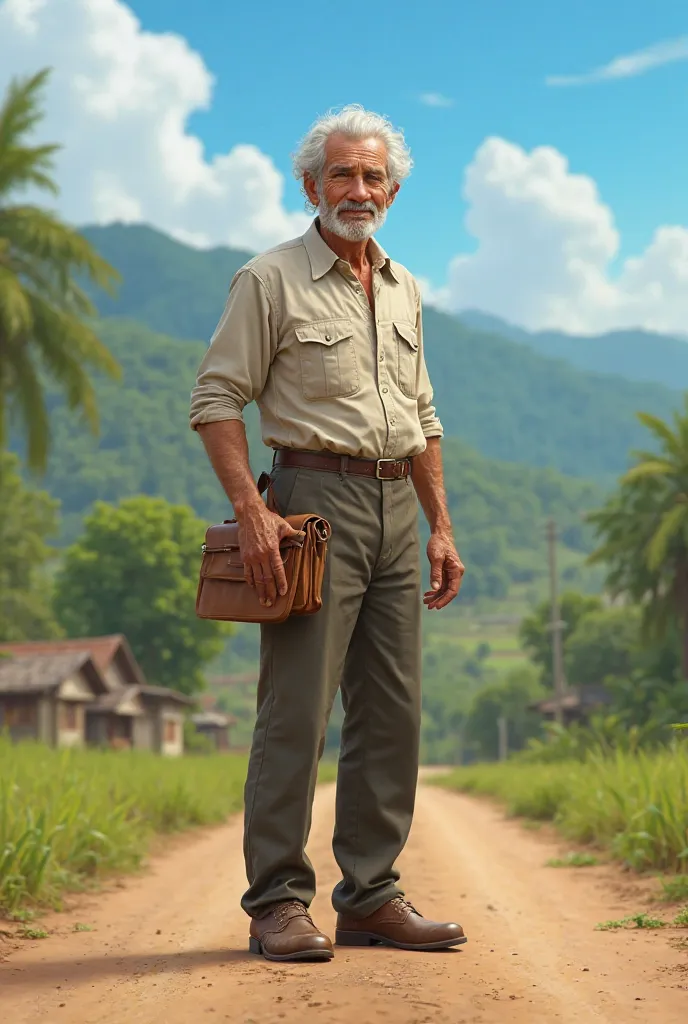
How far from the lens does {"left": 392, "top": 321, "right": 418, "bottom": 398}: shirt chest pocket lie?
5.06 m

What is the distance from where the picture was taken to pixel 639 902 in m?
6.78

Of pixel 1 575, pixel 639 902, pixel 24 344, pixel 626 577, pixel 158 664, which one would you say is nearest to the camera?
pixel 639 902

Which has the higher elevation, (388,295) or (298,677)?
(388,295)

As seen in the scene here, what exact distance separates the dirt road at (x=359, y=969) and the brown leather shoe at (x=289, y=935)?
0.08 meters

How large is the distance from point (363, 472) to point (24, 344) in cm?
1972

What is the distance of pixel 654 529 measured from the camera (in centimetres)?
2995

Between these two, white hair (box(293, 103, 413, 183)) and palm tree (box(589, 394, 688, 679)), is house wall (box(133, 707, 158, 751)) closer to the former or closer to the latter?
palm tree (box(589, 394, 688, 679))

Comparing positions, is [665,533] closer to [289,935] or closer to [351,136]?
[351,136]

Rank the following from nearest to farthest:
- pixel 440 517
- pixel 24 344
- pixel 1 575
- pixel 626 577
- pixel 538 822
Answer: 1. pixel 440 517
2. pixel 538 822
3. pixel 24 344
4. pixel 626 577
5. pixel 1 575

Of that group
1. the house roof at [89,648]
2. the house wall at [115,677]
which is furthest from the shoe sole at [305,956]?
the house wall at [115,677]

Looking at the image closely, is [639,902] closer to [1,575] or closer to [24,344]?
[24,344]

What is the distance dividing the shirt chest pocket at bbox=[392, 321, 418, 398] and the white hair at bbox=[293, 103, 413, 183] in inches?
21.1

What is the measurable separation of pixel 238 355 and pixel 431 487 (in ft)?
3.19

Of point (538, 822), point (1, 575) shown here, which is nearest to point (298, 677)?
point (538, 822)
